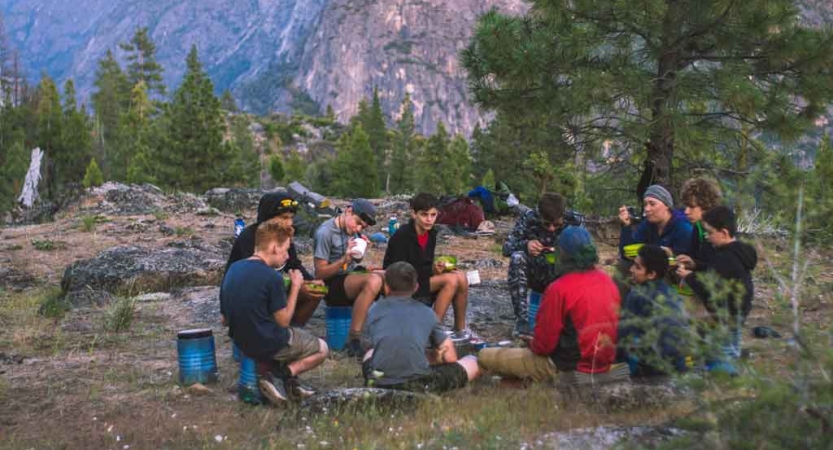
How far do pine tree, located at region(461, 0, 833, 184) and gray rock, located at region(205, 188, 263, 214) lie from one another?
10.1 metres

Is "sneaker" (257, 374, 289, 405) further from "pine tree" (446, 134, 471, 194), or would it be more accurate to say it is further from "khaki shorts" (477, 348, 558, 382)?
"pine tree" (446, 134, 471, 194)

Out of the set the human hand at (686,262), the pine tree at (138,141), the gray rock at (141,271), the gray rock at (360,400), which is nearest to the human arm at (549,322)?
the gray rock at (360,400)

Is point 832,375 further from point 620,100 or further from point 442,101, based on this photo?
point 442,101

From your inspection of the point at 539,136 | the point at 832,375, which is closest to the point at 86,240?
the point at 539,136

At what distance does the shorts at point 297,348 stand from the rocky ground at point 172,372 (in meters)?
0.34

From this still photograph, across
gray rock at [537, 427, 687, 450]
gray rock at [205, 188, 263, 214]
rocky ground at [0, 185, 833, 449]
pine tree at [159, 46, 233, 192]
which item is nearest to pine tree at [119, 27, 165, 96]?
pine tree at [159, 46, 233, 192]

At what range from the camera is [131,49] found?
67.6 metres

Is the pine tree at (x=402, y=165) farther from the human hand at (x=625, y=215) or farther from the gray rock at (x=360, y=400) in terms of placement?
the gray rock at (x=360, y=400)

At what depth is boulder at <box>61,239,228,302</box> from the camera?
862cm

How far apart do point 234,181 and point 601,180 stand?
75.1 feet

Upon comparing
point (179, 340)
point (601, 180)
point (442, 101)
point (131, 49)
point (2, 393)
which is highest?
point (442, 101)

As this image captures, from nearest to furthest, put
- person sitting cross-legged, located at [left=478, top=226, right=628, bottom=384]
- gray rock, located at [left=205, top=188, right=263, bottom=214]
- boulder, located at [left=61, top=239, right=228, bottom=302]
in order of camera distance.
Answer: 1. person sitting cross-legged, located at [left=478, top=226, right=628, bottom=384]
2. boulder, located at [left=61, top=239, right=228, bottom=302]
3. gray rock, located at [left=205, top=188, right=263, bottom=214]

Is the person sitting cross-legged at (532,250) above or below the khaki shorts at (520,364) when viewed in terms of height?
above

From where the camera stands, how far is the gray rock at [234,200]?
60.6 ft
